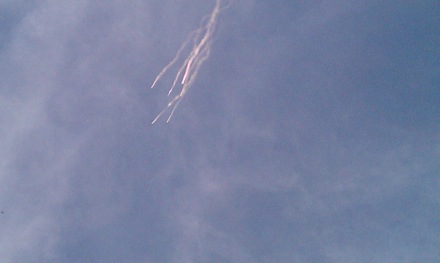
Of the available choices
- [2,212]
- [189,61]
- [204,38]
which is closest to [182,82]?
[189,61]

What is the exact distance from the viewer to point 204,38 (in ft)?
185

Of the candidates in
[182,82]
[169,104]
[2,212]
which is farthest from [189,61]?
[2,212]

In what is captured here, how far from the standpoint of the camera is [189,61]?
5653 centimetres

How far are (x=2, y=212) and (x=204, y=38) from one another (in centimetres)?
5912

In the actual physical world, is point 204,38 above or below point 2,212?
above

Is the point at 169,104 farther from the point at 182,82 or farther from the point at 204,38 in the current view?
the point at 204,38

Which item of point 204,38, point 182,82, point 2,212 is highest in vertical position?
point 204,38

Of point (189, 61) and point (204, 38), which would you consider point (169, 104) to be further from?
point (204, 38)

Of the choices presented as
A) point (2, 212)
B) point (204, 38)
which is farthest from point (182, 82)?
point (2, 212)

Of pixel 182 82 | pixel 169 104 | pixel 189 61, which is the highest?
pixel 189 61

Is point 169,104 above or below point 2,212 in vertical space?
above

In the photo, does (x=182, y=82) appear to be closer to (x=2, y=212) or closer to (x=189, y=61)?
(x=189, y=61)

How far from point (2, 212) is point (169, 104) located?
44120 mm

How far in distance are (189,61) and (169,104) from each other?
10.5m
